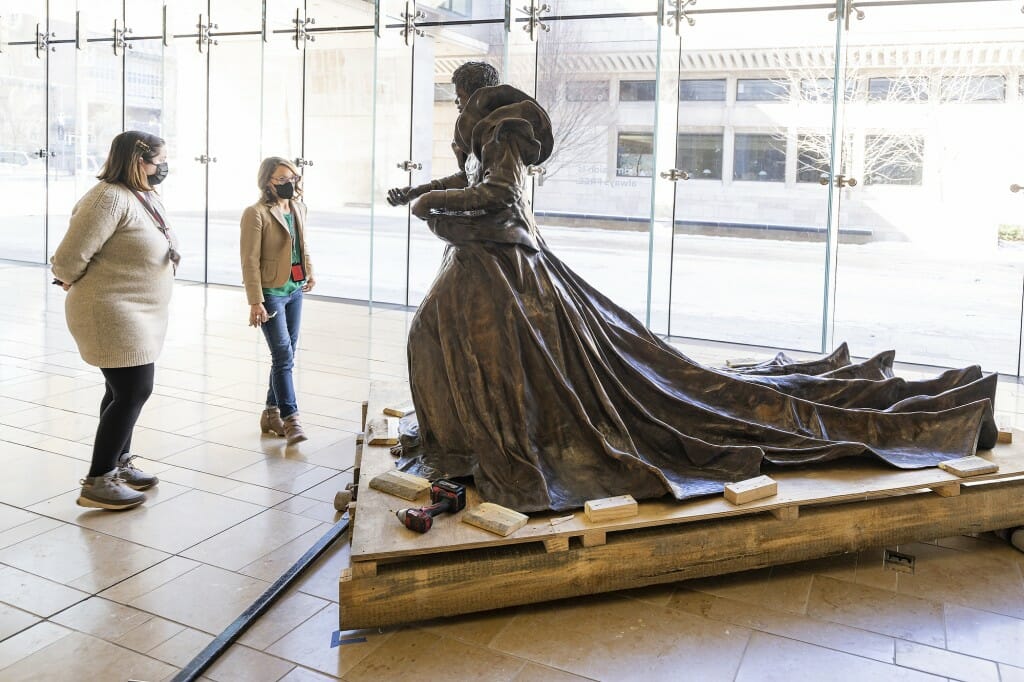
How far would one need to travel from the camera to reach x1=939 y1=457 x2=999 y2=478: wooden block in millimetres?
3592

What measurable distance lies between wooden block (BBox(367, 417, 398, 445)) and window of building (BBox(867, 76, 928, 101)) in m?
5.73

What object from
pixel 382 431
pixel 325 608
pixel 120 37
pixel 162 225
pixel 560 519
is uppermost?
pixel 120 37

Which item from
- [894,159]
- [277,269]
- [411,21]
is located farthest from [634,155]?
[277,269]

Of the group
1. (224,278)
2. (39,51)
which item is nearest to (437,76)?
(224,278)

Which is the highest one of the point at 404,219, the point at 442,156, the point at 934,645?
the point at 442,156

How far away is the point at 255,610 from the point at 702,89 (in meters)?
6.97

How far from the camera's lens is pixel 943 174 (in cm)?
794

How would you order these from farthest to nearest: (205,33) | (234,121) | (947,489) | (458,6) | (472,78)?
(234,121), (205,33), (458,6), (472,78), (947,489)

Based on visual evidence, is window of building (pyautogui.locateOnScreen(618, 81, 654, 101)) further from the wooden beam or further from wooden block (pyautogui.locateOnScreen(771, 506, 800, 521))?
wooden block (pyautogui.locateOnScreen(771, 506, 800, 521))

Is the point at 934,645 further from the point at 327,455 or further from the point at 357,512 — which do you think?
the point at 327,455

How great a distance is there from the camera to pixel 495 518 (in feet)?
10.2

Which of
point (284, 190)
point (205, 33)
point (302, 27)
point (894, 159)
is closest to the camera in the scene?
point (284, 190)

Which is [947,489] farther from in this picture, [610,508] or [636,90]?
[636,90]

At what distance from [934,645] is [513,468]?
4.84 ft
